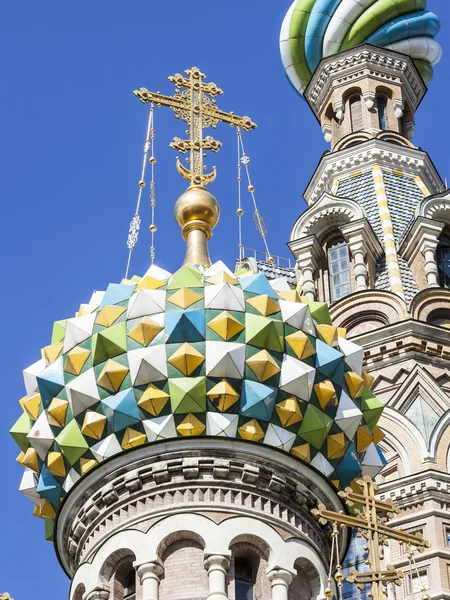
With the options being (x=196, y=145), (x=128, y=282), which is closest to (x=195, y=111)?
(x=196, y=145)

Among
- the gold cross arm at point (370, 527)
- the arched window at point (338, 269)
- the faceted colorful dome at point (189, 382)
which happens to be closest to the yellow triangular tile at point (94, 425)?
the faceted colorful dome at point (189, 382)

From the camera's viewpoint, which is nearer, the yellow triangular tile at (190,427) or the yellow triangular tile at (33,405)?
the yellow triangular tile at (190,427)

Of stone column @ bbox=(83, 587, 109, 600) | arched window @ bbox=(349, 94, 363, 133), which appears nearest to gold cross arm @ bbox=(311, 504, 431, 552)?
stone column @ bbox=(83, 587, 109, 600)

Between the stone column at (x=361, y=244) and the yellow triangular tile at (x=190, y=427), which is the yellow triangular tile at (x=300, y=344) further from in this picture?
the stone column at (x=361, y=244)

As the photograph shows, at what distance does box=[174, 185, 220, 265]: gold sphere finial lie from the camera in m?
25.0

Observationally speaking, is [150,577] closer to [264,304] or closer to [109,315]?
[109,315]

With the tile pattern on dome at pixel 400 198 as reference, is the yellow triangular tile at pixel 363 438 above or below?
Result: below

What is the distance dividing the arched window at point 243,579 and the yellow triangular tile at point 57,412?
2.46 m

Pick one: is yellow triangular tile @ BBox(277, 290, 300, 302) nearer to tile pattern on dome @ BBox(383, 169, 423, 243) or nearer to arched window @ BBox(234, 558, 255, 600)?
arched window @ BBox(234, 558, 255, 600)

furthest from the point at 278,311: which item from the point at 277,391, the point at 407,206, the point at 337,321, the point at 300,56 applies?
the point at 300,56

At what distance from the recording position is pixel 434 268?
30500 millimetres

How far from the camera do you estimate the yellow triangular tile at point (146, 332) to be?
22.1 metres

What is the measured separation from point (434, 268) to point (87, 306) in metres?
8.59

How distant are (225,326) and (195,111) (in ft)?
19.5
